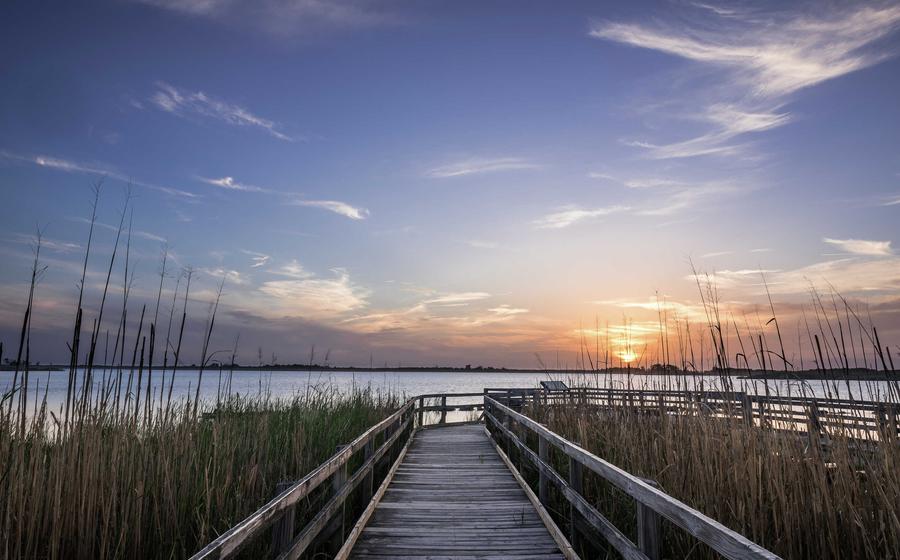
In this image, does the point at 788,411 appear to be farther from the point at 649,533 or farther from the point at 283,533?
the point at 283,533

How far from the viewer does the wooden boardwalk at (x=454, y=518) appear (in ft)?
13.7

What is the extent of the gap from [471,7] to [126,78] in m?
8.90

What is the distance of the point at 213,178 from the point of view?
15031 millimetres

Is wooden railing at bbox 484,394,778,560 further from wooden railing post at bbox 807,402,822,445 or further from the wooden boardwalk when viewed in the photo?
wooden railing post at bbox 807,402,822,445

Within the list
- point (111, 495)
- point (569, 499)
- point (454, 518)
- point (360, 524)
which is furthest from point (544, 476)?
point (111, 495)

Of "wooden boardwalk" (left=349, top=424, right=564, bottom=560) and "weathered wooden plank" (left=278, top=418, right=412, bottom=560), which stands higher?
"weathered wooden plank" (left=278, top=418, right=412, bottom=560)

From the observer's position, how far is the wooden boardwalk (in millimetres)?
4168

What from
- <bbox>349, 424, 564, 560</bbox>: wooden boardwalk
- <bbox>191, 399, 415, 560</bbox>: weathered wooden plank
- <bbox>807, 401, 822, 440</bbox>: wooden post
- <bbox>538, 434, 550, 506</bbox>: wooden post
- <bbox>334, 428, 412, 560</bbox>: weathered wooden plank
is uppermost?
<bbox>807, 401, 822, 440</bbox>: wooden post

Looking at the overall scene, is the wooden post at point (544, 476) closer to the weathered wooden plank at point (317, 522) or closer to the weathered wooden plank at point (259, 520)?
the weathered wooden plank at point (317, 522)

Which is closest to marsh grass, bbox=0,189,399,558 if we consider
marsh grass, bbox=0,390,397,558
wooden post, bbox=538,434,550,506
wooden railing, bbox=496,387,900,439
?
marsh grass, bbox=0,390,397,558

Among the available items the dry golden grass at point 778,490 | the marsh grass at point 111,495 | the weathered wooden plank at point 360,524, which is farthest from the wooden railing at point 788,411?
the marsh grass at point 111,495

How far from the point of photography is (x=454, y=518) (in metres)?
5.18

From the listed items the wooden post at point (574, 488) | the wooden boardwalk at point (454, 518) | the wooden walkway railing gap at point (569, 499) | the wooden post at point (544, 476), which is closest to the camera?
the wooden walkway railing gap at point (569, 499)

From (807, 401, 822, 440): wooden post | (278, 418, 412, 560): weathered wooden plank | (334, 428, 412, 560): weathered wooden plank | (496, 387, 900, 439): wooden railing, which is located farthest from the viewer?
(334, 428, 412, 560): weathered wooden plank
